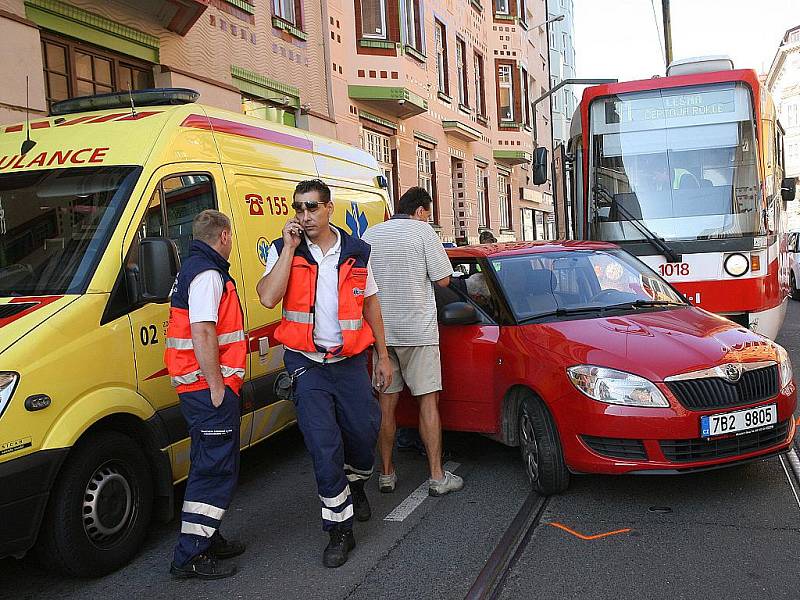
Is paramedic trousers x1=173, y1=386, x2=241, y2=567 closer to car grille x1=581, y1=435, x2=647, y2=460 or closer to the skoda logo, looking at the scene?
car grille x1=581, y1=435, x2=647, y2=460

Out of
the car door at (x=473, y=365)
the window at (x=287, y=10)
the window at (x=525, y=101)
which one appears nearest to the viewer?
the car door at (x=473, y=365)

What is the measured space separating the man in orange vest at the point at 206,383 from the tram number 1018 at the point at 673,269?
5776mm

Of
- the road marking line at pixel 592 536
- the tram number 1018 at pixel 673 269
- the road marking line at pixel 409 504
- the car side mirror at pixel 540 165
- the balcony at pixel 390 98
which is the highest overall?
the balcony at pixel 390 98

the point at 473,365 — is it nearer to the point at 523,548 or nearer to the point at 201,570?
the point at 523,548

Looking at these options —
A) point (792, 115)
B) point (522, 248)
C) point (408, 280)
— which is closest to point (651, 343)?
point (408, 280)

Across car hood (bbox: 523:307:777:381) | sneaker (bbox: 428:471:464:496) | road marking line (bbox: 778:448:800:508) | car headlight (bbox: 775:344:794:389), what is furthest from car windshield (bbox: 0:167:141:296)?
road marking line (bbox: 778:448:800:508)

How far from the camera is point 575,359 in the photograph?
5090 millimetres

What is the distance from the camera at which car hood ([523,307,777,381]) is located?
495 centimetres

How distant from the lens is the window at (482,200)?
26656mm

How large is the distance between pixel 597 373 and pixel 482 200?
2276cm

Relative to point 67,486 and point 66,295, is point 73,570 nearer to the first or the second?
point 67,486

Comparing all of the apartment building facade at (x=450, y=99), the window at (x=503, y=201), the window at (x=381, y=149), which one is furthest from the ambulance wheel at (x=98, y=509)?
the window at (x=503, y=201)

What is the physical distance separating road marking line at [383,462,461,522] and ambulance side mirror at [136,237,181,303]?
190cm

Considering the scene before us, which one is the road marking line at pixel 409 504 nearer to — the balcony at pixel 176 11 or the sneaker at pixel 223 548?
the sneaker at pixel 223 548
